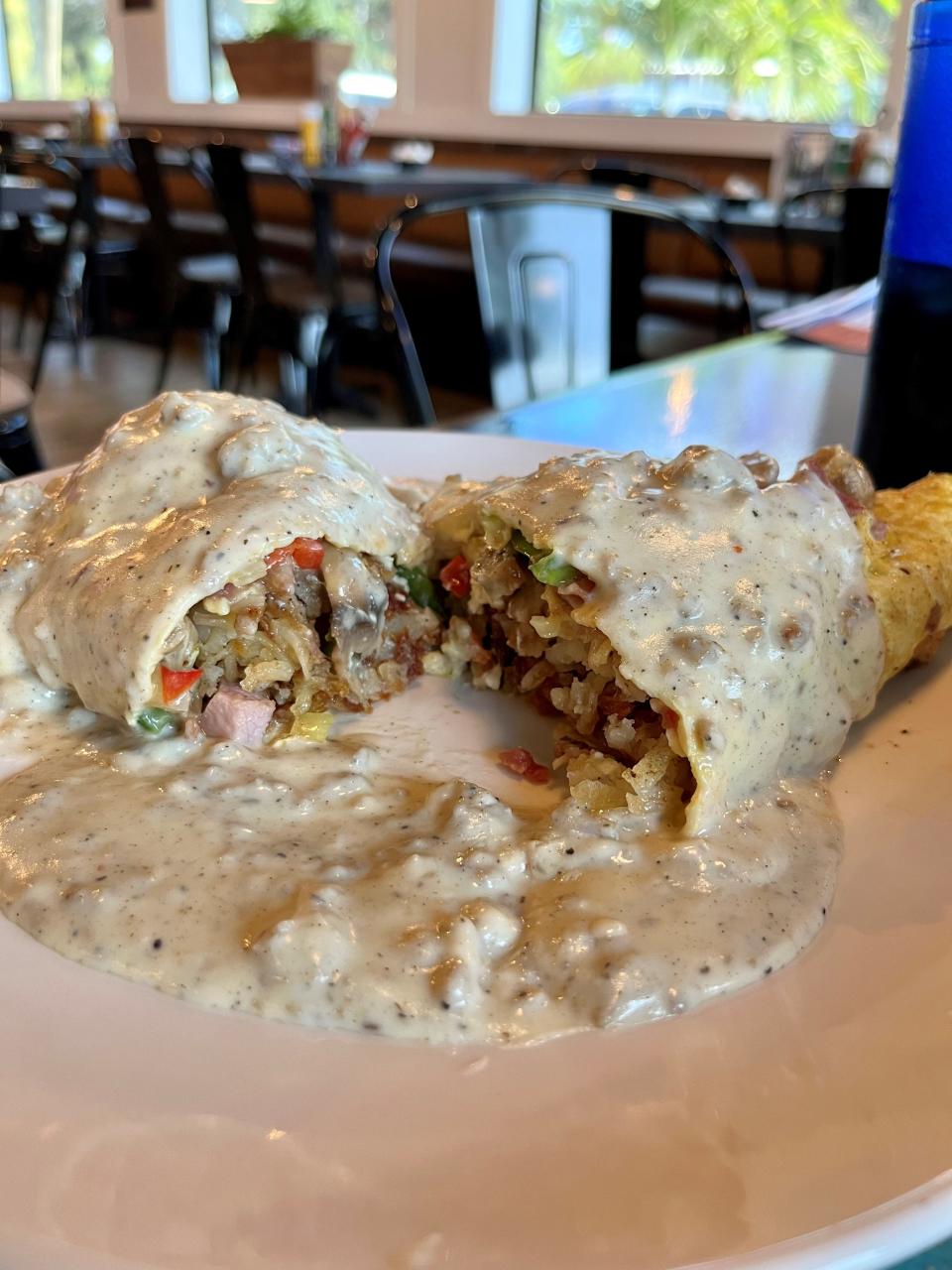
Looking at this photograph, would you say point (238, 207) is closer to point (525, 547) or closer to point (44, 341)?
point (44, 341)

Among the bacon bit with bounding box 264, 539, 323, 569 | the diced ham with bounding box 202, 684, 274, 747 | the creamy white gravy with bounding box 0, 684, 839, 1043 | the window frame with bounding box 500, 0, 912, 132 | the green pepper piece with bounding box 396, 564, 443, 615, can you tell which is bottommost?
the creamy white gravy with bounding box 0, 684, 839, 1043

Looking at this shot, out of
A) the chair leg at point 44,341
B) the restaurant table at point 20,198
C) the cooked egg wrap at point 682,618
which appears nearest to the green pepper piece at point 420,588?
the cooked egg wrap at point 682,618

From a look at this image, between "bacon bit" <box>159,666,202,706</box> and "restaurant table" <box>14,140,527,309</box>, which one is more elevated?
"restaurant table" <box>14,140,527,309</box>

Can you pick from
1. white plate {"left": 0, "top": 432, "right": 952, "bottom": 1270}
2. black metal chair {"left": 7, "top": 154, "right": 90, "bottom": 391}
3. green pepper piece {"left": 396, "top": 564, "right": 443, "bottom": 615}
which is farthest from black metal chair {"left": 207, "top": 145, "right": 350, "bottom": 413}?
white plate {"left": 0, "top": 432, "right": 952, "bottom": 1270}

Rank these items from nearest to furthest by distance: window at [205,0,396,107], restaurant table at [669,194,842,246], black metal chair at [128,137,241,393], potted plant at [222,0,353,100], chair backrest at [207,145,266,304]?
1. restaurant table at [669,194,842,246]
2. chair backrest at [207,145,266,304]
3. black metal chair at [128,137,241,393]
4. potted plant at [222,0,353,100]
5. window at [205,0,396,107]

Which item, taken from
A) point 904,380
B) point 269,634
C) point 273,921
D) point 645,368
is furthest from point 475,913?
point 645,368

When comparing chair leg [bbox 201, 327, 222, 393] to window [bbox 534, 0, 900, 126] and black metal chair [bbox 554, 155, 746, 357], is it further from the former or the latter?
window [bbox 534, 0, 900, 126]

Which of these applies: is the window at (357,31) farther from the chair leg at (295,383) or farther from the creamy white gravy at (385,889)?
the creamy white gravy at (385,889)
